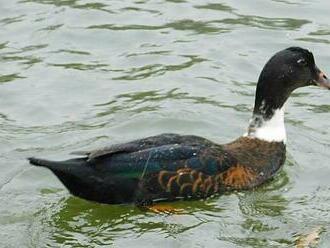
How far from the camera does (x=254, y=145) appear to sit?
1037cm

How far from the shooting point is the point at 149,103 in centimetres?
1208

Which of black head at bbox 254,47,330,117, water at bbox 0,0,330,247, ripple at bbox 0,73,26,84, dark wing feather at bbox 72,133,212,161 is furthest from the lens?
ripple at bbox 0,73,26,84

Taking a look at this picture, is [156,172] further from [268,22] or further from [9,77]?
[268,22]

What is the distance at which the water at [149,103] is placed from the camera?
369 inches

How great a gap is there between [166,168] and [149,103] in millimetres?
2640

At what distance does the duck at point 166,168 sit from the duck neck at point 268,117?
96 mm

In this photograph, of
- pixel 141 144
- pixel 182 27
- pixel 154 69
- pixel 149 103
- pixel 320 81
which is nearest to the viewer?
pixel 141 144

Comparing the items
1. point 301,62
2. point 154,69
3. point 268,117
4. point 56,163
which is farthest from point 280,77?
point 154,69

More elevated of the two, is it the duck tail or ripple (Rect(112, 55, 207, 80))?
the duck tail

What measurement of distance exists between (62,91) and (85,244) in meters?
3.68

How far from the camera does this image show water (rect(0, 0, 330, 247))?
938 centimetres

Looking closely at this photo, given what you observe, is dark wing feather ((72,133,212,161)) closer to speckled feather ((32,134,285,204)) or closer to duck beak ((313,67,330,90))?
speckled feather ((32,134,285,204))

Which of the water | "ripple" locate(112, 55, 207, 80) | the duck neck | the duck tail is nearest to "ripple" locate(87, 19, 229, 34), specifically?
the water

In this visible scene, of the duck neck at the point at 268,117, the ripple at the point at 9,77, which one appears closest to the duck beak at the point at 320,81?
the duck neck at the point at 268,117
